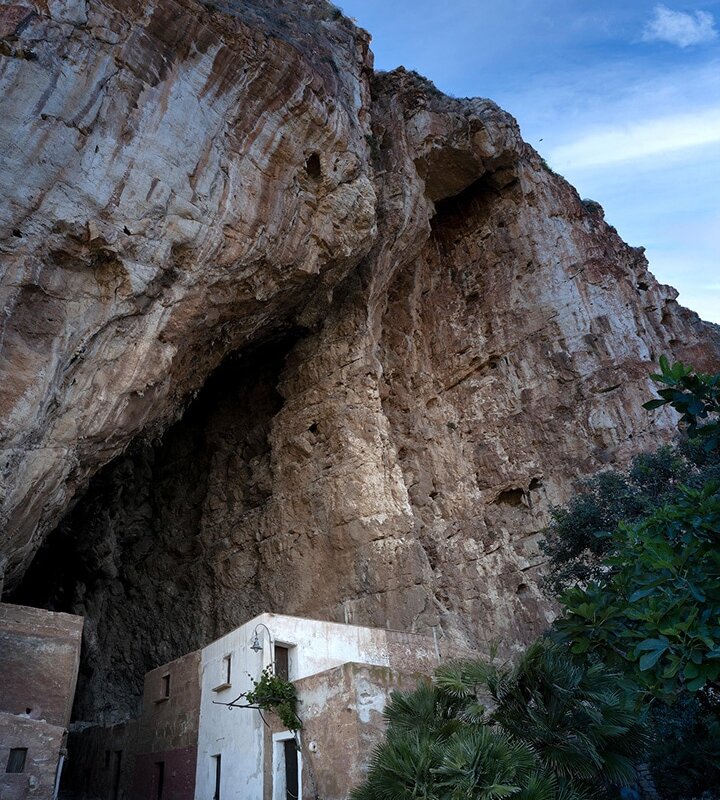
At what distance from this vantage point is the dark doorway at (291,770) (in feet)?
38.8

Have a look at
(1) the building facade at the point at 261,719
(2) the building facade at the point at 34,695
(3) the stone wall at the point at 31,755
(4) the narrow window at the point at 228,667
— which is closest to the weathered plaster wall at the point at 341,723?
(1) the building facade at the point at 261,719

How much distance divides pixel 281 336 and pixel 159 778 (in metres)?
12.3

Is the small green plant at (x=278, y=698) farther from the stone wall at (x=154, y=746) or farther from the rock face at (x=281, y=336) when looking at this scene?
the rock face at (x=281, y=336)

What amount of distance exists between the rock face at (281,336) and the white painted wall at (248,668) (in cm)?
282

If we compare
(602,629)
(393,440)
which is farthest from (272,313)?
(602,629)

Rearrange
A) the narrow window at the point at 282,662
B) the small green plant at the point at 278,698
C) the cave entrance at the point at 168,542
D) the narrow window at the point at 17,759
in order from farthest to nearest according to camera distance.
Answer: the cave entrance at the point at 168,542, the narrow window at the point at 282,662, the small green plant at the point at 278,698, the narrow window at the point at 17,759

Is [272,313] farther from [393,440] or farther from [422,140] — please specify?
[422,140]

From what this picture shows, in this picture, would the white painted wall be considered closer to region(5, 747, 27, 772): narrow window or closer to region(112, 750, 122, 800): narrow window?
region(5, 747, 27, 772): narrow window

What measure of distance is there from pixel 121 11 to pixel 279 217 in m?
5.30

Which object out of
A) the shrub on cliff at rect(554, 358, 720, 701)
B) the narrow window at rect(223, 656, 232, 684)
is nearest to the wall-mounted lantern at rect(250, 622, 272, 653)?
the narrow window at rect(223, 656, 232, 684)

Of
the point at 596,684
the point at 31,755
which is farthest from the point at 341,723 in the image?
the point at 31,755

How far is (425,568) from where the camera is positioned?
18.0 m

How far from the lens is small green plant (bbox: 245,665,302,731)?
1200 cm

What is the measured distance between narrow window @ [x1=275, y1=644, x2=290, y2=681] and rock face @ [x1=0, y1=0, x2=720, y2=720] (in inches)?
147
